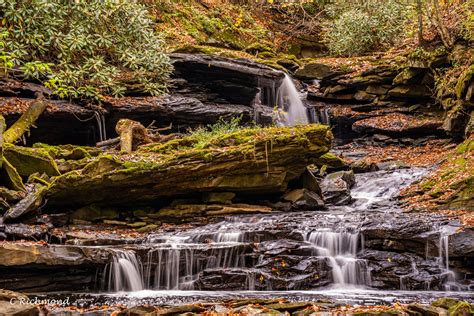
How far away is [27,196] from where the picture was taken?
10.3 metres

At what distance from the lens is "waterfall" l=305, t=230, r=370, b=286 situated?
28.7 ft

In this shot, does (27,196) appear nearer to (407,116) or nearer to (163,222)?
(163,222)

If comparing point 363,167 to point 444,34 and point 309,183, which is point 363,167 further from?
point 444,34

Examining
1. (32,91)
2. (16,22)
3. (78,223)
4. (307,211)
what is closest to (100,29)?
(16,22)

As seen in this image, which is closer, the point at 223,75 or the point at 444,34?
the point at 444,34

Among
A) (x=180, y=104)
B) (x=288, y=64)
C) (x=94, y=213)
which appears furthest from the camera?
(x=288, y=64)

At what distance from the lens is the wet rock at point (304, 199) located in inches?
493

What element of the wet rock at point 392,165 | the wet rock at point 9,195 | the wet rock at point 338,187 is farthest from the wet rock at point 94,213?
the wet rock at point 392,165

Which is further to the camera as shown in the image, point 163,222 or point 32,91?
point 32,91

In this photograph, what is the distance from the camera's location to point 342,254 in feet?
30.8

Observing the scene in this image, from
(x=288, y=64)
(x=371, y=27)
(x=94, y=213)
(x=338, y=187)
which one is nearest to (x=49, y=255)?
(x=94, y=213)

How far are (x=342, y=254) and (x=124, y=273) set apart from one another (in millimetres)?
4319

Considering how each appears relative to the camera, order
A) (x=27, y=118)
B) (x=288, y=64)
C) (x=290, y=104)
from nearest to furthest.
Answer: (x=27, y=118), (x=290, y=104), (x=288, y=64)

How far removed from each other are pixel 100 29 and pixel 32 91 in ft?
26.3
